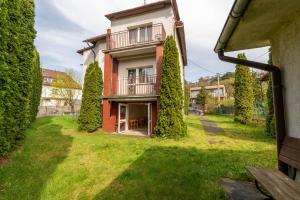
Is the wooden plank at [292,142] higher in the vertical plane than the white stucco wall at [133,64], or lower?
lower

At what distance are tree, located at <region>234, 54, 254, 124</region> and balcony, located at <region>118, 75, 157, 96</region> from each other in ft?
29.6

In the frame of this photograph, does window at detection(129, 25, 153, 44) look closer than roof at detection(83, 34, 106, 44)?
Yes

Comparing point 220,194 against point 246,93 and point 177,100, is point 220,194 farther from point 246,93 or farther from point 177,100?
point 246,93

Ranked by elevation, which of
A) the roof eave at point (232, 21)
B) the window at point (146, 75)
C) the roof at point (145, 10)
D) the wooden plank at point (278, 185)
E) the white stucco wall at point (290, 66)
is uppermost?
the roof at point (145, 10)

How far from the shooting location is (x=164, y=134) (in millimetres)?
9461

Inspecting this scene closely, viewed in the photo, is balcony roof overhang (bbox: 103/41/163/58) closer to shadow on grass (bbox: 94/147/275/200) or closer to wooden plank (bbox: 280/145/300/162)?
shadow on grass (bbox: 94/147/275/200)

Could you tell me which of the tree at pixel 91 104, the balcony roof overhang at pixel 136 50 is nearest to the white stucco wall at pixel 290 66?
the balcony roof overhang at pixel 136 50

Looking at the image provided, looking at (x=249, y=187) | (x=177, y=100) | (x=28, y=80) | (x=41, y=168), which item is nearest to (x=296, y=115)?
(x=249, y=187)

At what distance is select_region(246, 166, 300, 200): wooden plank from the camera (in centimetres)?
201

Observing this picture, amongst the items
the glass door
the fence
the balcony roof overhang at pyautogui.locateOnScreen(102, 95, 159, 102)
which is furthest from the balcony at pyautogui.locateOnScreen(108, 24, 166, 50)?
the fence

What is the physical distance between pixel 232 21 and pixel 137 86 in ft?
32.8

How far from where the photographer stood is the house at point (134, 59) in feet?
36.4

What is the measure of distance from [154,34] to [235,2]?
32.8ft

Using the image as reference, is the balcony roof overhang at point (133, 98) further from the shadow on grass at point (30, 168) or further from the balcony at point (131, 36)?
the shadow on grass at point (30, 168)
